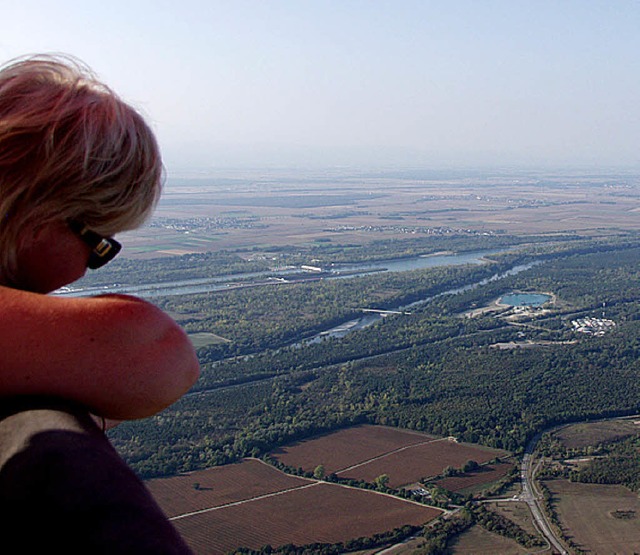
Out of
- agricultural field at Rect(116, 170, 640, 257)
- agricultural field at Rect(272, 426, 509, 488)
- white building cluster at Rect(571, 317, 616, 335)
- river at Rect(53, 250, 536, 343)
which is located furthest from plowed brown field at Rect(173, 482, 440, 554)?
agricultural field at Rect(116, 170, 640, 257)

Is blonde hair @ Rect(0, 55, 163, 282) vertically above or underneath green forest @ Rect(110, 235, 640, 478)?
above

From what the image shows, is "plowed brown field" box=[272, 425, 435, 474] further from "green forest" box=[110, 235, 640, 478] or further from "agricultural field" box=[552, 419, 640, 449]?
"agricultural field" box=[552, 419, 640, 449]

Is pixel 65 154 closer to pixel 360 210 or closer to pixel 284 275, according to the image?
pixel 284 275

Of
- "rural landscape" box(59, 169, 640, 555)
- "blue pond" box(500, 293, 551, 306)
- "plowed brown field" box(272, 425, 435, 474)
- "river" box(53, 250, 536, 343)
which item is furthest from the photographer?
"blue pond" box(500, 293, 551, 306)

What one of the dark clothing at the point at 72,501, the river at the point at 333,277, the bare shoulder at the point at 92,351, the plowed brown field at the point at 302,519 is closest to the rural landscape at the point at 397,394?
the plowed brown field at the point at 302,519

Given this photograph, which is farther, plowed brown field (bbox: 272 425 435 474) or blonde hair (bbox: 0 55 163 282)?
plowed brown field (bbox: 272 425 435 474)

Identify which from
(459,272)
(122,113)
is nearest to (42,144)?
(122,113)

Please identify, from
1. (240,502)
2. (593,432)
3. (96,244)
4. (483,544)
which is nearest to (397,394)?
(593,432)
